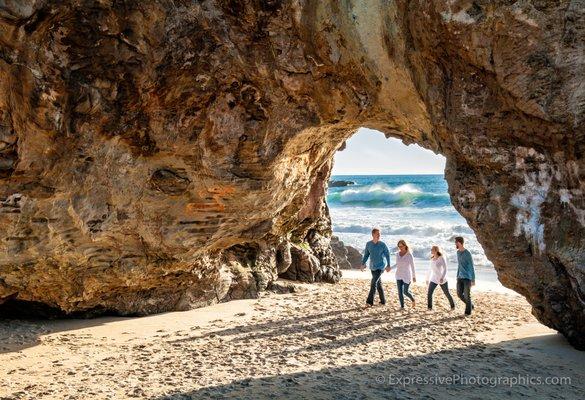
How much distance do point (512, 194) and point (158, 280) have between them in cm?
689

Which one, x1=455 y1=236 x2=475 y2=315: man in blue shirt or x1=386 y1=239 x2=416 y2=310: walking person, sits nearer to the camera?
x1=455 y1=236 x2=475 y2=315: man in blue shirt

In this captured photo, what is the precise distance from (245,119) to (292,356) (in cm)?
390

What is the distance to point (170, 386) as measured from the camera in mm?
6465

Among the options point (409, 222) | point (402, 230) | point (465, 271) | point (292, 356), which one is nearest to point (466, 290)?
point (465, 271)

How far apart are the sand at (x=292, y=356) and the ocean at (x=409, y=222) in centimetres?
826

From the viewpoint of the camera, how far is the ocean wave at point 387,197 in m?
50.8

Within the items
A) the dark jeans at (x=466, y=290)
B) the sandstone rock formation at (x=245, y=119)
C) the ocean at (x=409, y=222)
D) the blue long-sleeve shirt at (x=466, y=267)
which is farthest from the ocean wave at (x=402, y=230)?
the sandstone rock formation at (x=245, y=119)

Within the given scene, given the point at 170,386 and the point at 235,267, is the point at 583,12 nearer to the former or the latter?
the point at 170,386

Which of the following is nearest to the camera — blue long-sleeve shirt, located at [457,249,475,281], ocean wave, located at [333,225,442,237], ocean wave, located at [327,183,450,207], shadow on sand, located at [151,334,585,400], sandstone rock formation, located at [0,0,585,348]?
shadow on sand, located at [151,334,585,400]

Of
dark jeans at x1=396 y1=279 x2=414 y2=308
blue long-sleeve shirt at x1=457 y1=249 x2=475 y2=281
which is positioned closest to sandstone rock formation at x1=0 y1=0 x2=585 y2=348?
blue long-sleeve shirt at x1=457 y1=249 x2=475 y2=281

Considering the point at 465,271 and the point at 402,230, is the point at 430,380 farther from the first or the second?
the point at 402,230

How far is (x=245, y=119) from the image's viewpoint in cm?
890

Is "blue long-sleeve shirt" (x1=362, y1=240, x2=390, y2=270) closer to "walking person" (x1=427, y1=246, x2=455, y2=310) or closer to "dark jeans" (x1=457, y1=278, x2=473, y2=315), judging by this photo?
"walking person" (x1=427, y1=246, x2=455, y2=310)

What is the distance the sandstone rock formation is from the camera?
21.6ft
